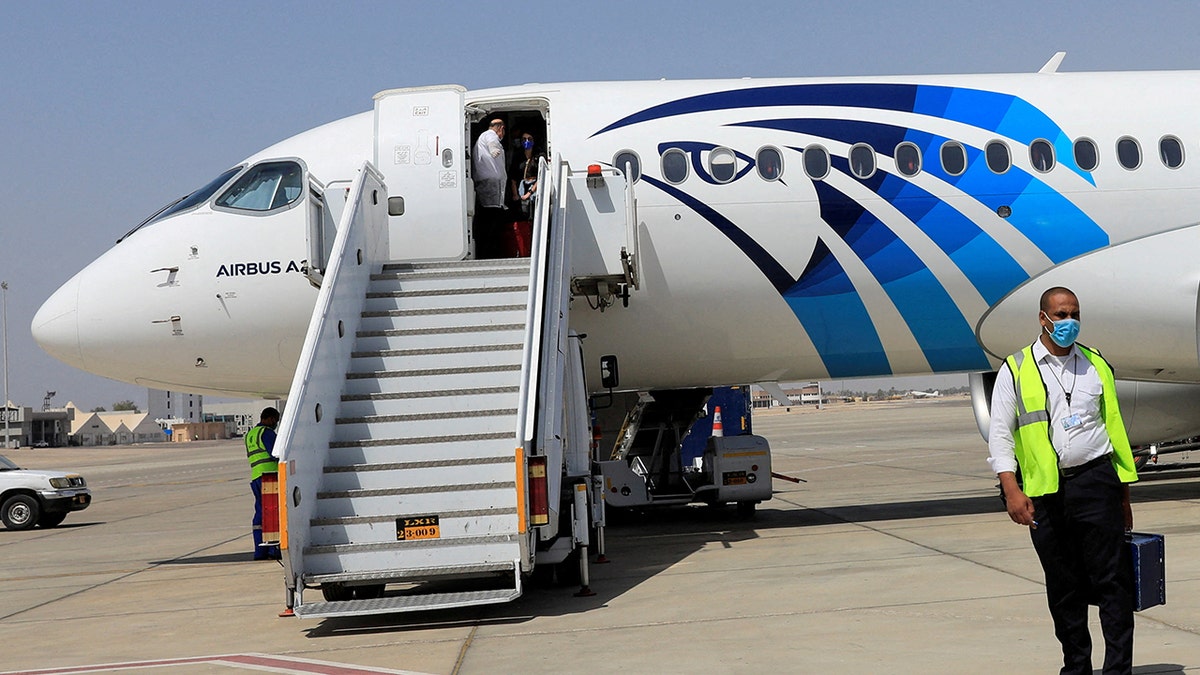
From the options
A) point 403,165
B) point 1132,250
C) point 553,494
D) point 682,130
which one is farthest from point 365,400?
point 1132,250

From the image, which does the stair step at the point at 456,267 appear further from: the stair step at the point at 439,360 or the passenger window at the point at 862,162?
the passenger window at the point at 862,162

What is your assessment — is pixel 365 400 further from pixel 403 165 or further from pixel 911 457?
pixel 911 457

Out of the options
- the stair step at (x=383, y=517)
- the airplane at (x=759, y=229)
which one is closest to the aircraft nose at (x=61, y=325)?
the airplane at (x=759, y=229)

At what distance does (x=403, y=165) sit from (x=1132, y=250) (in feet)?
25.4

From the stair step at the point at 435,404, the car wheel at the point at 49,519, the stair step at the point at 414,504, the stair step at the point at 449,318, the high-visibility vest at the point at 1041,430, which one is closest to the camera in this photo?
the high-visibility vest at the point at 1041,430

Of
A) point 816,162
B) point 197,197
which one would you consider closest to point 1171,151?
point 816,162

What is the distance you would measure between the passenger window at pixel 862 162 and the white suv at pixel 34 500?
15.2m

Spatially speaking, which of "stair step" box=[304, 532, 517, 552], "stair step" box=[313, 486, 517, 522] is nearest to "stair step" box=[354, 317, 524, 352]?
"stair step" box=[313, 486, 517, 522]

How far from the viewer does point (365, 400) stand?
9914mm

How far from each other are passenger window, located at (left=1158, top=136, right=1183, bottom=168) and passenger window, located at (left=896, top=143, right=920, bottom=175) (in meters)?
2.69

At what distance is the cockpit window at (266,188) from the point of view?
12.3 metres

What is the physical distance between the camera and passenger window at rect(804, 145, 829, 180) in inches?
487

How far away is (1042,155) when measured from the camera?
1255cm

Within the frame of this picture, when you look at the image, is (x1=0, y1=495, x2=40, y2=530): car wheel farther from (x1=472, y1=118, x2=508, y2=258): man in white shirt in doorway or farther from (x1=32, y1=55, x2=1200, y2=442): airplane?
(x1=472, y1=118, x2=508, y2=258): man in white shirt in doorway
